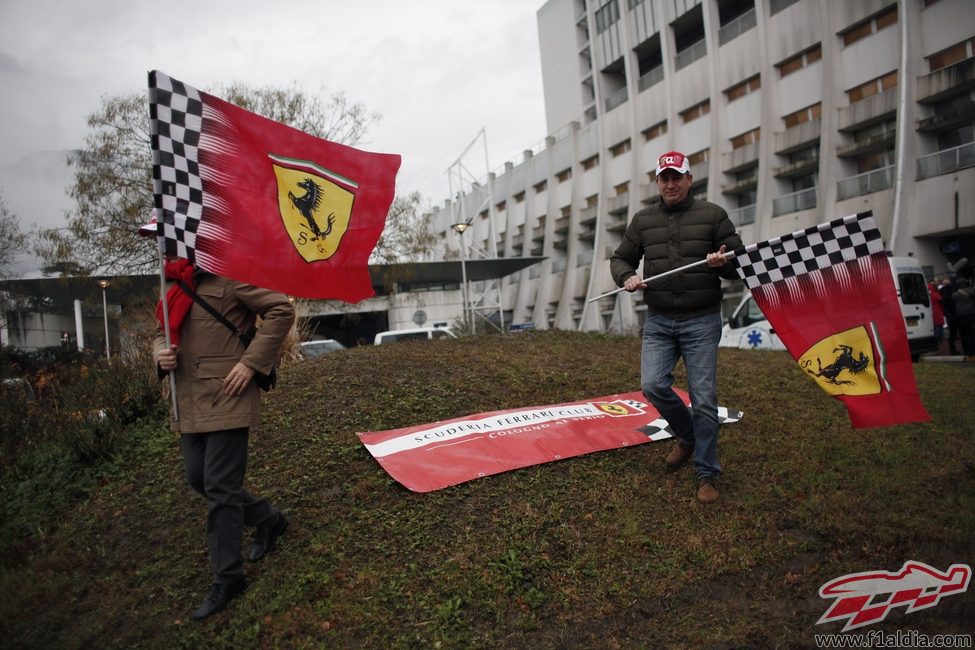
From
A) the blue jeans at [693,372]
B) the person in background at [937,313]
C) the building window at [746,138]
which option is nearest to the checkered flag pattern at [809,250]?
the blue jeans at [693,372]

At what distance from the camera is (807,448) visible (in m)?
5.63

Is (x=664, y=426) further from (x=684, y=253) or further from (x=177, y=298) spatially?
(x=177, y=298)

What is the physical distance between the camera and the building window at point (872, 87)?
24.1 meters

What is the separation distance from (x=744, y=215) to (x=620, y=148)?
11.6m

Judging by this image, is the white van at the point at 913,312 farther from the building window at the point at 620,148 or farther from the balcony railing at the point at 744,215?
the building window at the point at 620,148

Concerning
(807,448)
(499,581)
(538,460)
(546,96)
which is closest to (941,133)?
(807,448)

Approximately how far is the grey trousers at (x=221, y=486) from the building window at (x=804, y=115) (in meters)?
29.3

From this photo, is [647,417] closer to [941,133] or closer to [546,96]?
[941,133]

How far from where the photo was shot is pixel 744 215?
30609 millimetres

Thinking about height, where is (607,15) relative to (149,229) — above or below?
above

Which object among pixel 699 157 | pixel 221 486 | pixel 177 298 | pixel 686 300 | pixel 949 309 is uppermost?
pixel 699 157

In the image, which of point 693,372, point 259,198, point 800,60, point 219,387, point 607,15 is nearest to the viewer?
point 219,387

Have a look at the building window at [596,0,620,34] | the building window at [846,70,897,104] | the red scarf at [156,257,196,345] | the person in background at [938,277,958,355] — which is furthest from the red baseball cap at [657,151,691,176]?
the building window at [596,0,620,34]

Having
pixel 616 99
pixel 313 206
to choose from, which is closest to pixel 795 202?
pixel 616 99
